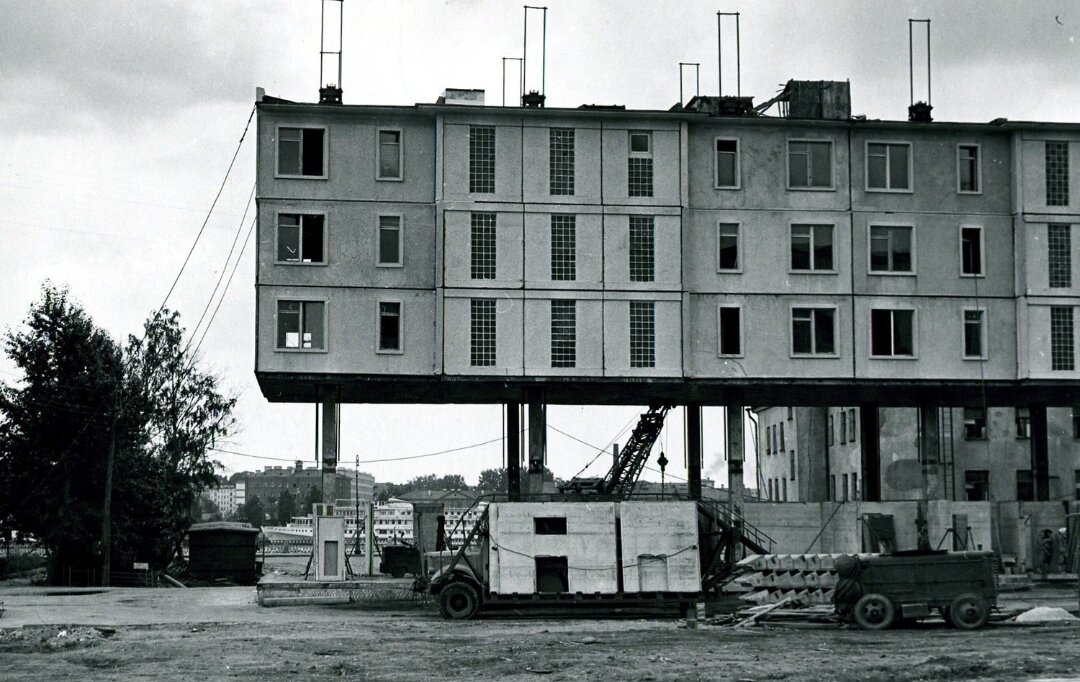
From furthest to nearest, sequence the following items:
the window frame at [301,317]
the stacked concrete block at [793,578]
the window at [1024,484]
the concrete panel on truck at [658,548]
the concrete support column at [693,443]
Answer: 1. the window at [1024,484]
2. the concrete support column at [693,443]
3. the window frame at [301,317]
4. the concrete panel on truck at [658,548]
5. the stacked concrete block at [793,578]

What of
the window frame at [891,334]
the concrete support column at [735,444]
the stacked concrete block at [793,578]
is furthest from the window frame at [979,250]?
the stacked concrete block at [793,578]

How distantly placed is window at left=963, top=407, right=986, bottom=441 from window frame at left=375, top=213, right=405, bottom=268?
4170 cm

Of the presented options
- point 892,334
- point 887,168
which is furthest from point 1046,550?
point 887,168

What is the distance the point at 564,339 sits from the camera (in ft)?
164

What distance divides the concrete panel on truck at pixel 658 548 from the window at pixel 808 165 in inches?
722

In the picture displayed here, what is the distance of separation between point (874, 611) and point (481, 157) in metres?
23.5

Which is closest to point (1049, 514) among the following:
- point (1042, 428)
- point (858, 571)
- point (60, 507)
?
point (1042, 428)

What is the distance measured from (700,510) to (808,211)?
1661 centimetres

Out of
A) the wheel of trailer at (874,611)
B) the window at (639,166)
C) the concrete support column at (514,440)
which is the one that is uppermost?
the window at (639,166)

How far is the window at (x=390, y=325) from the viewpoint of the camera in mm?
49531

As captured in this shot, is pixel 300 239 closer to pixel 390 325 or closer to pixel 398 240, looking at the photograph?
pixel 398 240

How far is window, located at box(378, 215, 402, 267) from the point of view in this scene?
1970 inches

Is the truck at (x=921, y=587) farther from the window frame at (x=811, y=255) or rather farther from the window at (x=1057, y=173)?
the window at (x=1057, y=173)

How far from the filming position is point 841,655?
27.8 meters
